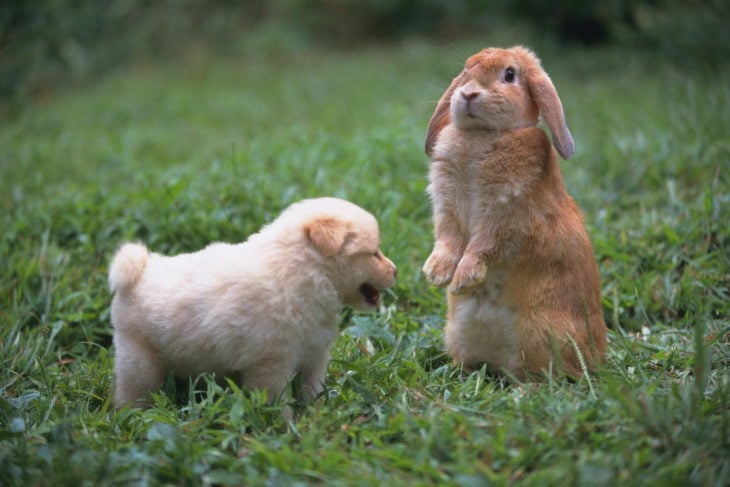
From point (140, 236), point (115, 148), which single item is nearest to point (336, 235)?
point (140, 236)

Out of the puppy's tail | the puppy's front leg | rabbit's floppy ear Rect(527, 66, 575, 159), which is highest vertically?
rabbit's floppy ear Rect(527, 66, 575, 159)

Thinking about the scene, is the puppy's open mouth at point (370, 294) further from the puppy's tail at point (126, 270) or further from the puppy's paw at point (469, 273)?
the puppy's tail at point (126, 270)

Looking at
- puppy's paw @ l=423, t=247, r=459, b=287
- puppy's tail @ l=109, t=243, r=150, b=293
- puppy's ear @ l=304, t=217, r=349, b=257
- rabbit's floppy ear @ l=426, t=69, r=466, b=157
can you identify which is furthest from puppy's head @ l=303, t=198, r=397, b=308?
puppy's tail @ l=109, t=243, r=150, b=293

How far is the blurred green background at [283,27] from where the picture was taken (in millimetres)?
9125

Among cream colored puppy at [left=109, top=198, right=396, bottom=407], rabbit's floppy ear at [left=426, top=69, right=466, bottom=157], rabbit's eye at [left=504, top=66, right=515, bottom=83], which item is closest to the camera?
cream colored puppy at [left=109, top=198, right=396, bottom=407]

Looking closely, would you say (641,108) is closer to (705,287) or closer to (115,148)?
(705,287)

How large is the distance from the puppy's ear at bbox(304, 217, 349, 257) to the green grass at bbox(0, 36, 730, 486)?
23.1 inches

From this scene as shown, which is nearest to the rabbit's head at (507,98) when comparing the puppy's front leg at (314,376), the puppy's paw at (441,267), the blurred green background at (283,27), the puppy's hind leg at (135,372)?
the puppy's paw at (441,267)

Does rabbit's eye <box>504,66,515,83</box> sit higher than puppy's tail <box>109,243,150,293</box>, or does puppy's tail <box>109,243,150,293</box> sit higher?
rabbit's eye <box>504,66,515,83</box>

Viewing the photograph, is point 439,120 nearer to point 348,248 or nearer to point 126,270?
point 348,248

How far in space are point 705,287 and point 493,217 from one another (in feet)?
5.18

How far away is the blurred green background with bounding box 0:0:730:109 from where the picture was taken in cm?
912

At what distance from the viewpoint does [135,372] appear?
3238 millimetres

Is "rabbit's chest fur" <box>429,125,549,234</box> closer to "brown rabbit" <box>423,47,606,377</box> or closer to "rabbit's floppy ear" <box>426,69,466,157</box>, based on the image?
"brown rabbit" <box>423,47,606,377</box>
